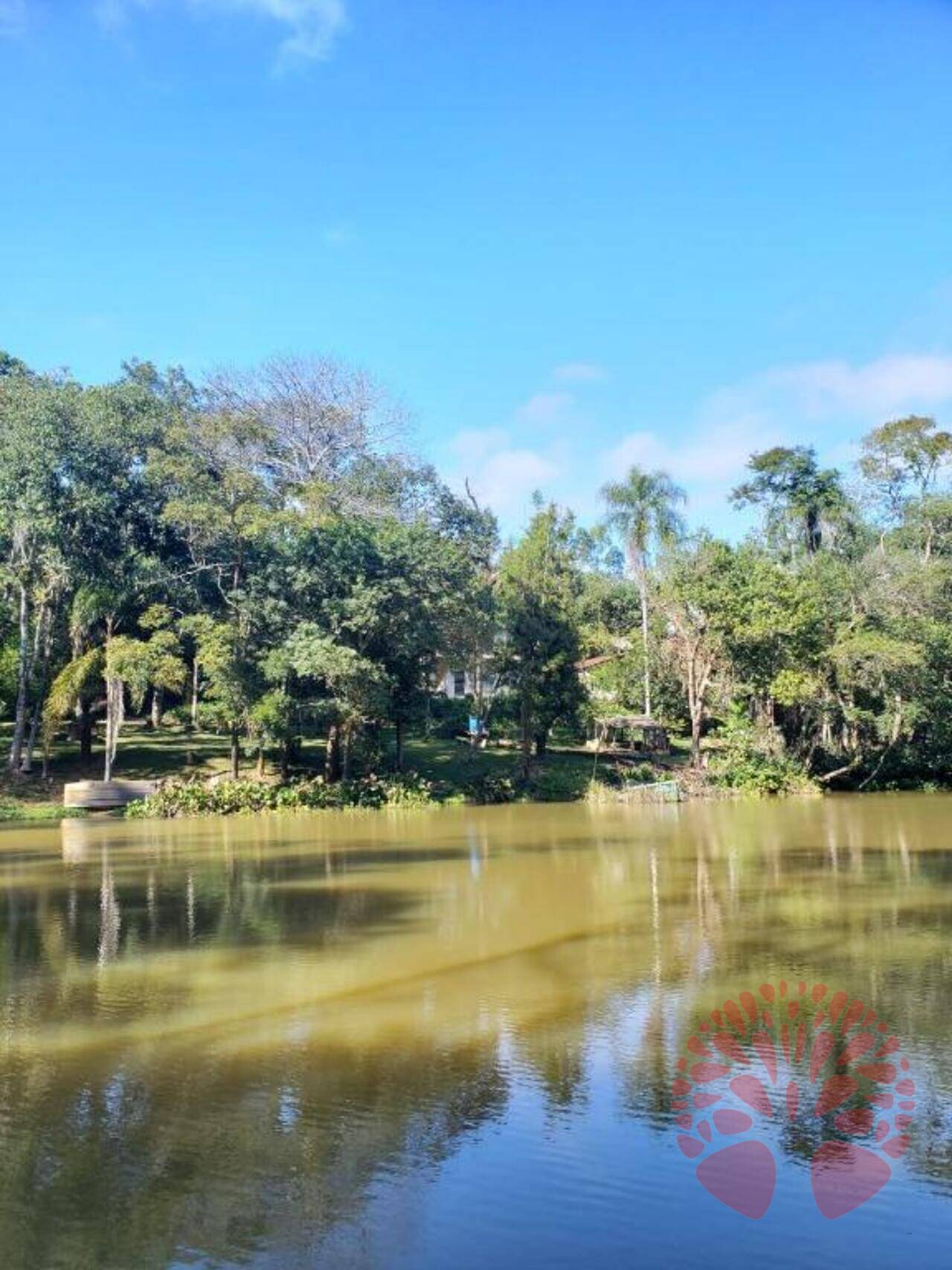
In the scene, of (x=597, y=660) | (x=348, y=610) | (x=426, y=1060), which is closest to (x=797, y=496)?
(x=597, y=660)

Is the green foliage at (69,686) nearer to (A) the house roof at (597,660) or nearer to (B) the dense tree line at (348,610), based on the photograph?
A: (B) the dense tree line at (348,610)

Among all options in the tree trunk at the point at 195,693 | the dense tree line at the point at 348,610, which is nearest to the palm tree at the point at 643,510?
the dense tree line at the point at 348,610

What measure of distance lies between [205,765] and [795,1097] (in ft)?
102

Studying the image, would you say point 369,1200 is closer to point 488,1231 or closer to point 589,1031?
point 488,1231

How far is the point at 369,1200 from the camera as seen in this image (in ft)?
17.0

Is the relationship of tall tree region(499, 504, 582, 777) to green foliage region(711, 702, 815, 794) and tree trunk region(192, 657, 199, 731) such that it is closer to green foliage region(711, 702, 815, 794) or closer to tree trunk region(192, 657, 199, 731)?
green foliage region(711, 702, 815, 794)

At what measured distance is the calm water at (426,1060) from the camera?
492 centimetres

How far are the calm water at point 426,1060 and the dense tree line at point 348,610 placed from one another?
1556 cm

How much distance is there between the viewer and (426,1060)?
23.9 feet

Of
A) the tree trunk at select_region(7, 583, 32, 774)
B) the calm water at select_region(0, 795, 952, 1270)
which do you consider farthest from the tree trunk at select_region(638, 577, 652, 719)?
the calm water at select_region(0, 795, 952, 1270)

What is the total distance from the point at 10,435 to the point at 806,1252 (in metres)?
32.4

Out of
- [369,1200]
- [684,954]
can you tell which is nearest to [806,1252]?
[369,1200]

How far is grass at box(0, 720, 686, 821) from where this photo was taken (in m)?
31.7

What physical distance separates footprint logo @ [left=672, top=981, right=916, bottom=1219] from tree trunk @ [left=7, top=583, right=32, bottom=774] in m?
27.9
